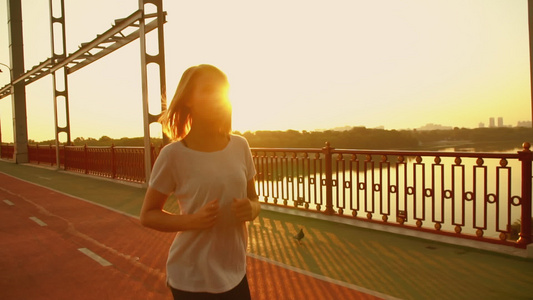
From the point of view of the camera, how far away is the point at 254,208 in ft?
6.27

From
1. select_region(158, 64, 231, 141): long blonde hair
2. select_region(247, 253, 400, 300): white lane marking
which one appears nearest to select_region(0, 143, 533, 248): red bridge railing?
select_region(247, 253, 400, 300): white lane marking

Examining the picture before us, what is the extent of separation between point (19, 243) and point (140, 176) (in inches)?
331

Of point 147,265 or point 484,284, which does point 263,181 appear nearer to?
point 147,265

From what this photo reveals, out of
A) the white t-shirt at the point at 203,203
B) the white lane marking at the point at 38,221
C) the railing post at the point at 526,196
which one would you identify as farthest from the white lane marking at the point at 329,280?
the white lane marking at the point at 38,221

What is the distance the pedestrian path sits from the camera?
471cm

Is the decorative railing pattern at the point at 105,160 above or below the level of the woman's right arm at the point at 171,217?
below

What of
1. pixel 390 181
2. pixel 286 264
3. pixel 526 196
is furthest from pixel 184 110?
pixel 390 181

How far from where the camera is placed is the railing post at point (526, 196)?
5535 mm

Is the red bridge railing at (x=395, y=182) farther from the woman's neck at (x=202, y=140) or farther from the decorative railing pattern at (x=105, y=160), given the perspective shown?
the decorative railing pattern at (x=105, y=160)

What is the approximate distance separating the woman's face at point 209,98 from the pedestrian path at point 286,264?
3.22 m

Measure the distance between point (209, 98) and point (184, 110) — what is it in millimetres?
174

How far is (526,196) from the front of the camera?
5.53 meters

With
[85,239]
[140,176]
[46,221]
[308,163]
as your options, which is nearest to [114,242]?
[85,239]

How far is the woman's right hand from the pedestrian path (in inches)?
122
